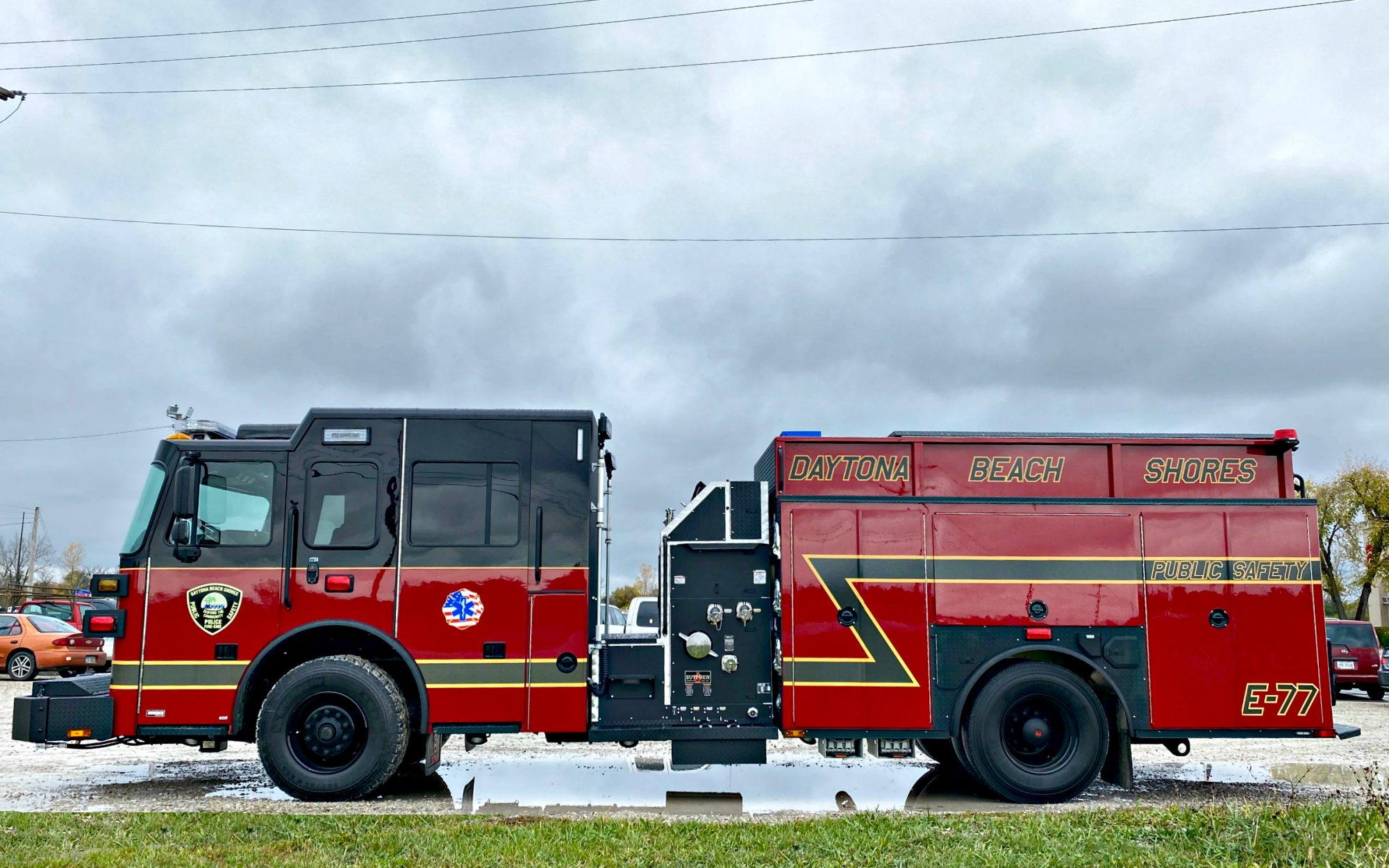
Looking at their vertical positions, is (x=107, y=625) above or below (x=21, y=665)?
above

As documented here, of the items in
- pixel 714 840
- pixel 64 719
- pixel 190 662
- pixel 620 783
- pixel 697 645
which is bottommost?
pixel 620 783

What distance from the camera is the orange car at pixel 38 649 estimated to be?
67.5 ft

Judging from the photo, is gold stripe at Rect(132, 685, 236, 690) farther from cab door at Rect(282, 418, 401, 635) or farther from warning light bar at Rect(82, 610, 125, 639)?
cab door at Rect(282, 418, 401, 635)

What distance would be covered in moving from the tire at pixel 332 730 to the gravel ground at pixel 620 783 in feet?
0.67

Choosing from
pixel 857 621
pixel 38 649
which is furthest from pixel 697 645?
pixel 38 649

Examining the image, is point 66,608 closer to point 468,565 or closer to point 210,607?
point 210,607

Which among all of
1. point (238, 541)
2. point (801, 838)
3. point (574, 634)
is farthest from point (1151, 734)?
point (238, 541)

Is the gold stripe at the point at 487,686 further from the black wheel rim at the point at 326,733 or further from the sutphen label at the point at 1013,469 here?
the sutphen label at the point at 1013,469

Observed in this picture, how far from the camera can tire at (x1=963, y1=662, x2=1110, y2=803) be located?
9.09 m

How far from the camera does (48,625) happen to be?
20.9 m

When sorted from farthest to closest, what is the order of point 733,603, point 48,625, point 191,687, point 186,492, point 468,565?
1. point 48,625
2. point 733,603
3. point 468,565
4. point 191,687
5. point 186,492

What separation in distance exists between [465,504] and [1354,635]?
783 inches

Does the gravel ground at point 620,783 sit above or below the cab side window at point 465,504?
below

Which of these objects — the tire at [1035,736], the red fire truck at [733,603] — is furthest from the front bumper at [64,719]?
the tire at [1035,736]
